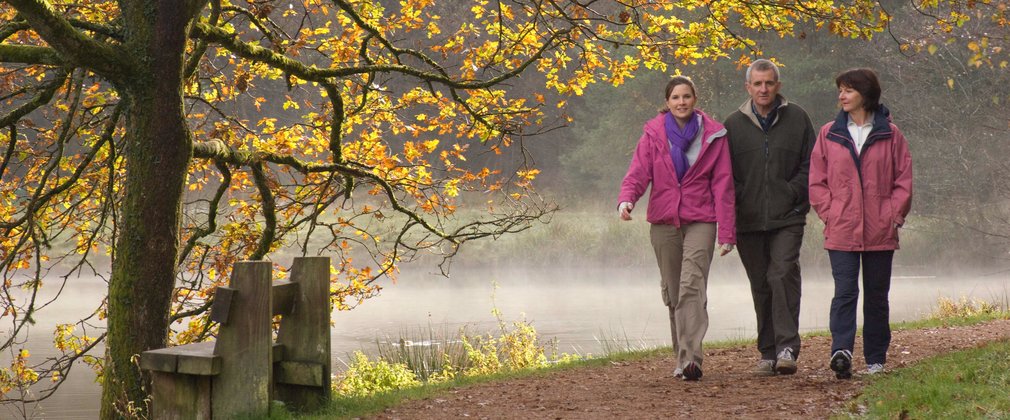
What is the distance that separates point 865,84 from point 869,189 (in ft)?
2.31

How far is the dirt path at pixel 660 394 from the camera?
19.5 feet

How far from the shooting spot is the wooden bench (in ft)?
17.7

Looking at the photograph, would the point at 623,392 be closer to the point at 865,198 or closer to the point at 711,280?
the point at 865,198

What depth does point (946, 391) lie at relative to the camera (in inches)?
222

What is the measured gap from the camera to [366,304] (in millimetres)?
24812

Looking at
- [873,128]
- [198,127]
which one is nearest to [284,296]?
[873,128]

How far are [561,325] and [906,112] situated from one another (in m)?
17.0

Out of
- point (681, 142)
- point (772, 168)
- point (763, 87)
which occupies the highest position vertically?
point (763, 87)

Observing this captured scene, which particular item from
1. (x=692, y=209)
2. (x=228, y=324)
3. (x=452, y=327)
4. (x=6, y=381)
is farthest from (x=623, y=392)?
(x=452, y=327)

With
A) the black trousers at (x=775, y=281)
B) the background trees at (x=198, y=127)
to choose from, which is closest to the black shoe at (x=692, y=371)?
the black trousers at (x=775, y=281)

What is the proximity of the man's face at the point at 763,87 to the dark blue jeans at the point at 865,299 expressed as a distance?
1110 mm

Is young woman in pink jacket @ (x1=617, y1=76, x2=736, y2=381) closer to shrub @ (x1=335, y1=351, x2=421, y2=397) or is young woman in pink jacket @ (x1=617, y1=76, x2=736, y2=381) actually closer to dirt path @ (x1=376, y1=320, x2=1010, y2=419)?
dirt path @ (x1=376, y1=320, x2=1010, y2=419)

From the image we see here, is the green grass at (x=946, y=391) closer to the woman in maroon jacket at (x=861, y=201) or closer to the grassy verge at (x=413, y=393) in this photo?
the woman in maroon jacket at (x=861, y=201)

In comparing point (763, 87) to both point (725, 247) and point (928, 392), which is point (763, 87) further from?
point (928, 392)
